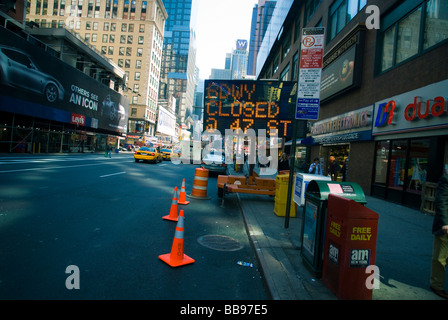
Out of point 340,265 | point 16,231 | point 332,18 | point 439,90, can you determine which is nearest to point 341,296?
point 340,265

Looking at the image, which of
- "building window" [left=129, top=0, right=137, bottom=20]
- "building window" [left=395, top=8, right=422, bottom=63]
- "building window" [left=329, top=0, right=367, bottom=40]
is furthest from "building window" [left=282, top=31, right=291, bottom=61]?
"building window" [left=129, top=0, right=137, bottom=20]

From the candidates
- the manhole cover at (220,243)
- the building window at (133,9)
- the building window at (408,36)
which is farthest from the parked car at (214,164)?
the building window at (133,9)

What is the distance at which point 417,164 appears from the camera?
1029 centimetres

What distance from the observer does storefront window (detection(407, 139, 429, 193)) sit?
391 inches

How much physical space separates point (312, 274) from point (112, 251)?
3.08 metres

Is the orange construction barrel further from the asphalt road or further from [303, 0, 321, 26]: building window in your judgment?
[303, 0, 321, 26]: building window

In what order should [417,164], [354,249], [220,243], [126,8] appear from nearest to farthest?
[354,249]
[220,243]
[417,164]
[126,8]

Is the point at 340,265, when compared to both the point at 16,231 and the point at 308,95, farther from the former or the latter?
the point at 16,231

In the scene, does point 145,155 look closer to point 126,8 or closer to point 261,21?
point 261,21

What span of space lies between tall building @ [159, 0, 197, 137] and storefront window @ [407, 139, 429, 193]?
12771cm

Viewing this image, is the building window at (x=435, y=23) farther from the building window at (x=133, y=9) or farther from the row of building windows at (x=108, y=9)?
the building window at (x=133, y=9)

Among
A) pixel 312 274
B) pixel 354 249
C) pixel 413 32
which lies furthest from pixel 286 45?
pixel 354 249

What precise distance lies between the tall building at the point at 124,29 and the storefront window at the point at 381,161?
233ft

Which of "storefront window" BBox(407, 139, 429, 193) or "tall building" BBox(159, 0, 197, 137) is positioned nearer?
"storefront window" BBox(407, 139, 429, 193)
